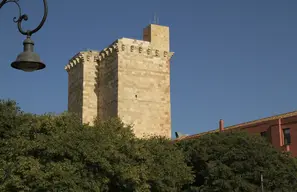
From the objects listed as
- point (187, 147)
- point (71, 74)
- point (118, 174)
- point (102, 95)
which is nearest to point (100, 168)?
point (118, 174)

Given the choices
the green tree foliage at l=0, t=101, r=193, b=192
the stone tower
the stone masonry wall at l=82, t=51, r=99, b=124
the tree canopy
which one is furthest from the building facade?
the stone masonry wall at l=82, t=51, r=99, b=124

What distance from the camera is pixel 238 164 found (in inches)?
1454

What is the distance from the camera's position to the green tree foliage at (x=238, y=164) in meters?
36.2

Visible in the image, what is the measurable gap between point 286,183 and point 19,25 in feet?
96.3

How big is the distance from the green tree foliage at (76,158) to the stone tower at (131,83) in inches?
506

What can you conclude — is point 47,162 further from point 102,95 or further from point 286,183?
point 102,95

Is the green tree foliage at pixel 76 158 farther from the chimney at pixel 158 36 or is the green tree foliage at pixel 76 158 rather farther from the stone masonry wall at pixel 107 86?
the chimney at pixel 158 36

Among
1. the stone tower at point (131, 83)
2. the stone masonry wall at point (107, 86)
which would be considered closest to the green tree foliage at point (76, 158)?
the stone tower at point (131, 83)

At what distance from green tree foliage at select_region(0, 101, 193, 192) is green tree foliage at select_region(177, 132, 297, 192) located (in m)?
1.94

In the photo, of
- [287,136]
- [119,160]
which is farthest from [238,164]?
[287,136]

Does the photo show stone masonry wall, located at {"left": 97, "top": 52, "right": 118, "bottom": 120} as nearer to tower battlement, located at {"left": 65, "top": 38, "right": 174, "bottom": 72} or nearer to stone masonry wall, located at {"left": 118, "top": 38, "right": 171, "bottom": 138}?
tower battlement, located at {"left": 65, "top": 38, "right": 174, "bottom": 72}

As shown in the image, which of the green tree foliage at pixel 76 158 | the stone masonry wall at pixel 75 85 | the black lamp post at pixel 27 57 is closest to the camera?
the black lamp post at pixel 27 57

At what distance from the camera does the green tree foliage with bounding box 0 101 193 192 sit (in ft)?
98.0

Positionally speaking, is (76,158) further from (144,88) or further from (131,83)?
(144,88)
